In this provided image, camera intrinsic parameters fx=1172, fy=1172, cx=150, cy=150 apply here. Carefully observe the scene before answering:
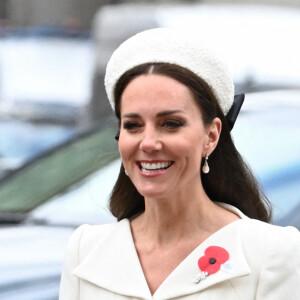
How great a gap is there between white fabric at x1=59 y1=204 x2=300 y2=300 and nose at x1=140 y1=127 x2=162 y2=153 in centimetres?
29

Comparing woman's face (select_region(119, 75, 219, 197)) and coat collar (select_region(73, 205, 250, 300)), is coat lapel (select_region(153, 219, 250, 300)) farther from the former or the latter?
woman's face (select_region(119, 75, 219, 197))

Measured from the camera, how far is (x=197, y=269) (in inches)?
115

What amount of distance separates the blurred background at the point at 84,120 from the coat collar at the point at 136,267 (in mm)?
716

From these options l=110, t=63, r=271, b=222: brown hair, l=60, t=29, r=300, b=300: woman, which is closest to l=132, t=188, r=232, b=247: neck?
l=60, t=29, r=300, b=300: woman

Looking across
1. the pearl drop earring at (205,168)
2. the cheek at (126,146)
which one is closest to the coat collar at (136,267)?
the pearl drop earring at (205,168)

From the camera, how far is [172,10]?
393 inches

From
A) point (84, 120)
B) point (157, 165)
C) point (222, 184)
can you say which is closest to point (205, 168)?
point (222, 184)

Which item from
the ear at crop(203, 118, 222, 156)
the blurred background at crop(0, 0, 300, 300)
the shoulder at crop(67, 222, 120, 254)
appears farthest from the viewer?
the blurred background at crop(0, 0, 300, 300)

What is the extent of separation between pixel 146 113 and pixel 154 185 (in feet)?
0.59

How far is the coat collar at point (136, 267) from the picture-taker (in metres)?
2.87

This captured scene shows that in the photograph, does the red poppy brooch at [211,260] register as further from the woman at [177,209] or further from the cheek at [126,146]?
the cheek at [126,146]

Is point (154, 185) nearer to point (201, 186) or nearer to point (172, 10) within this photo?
point (201, 186)

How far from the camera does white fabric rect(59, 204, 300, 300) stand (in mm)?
2838

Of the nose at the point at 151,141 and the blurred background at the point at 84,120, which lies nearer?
the nose at the point at 151,141
